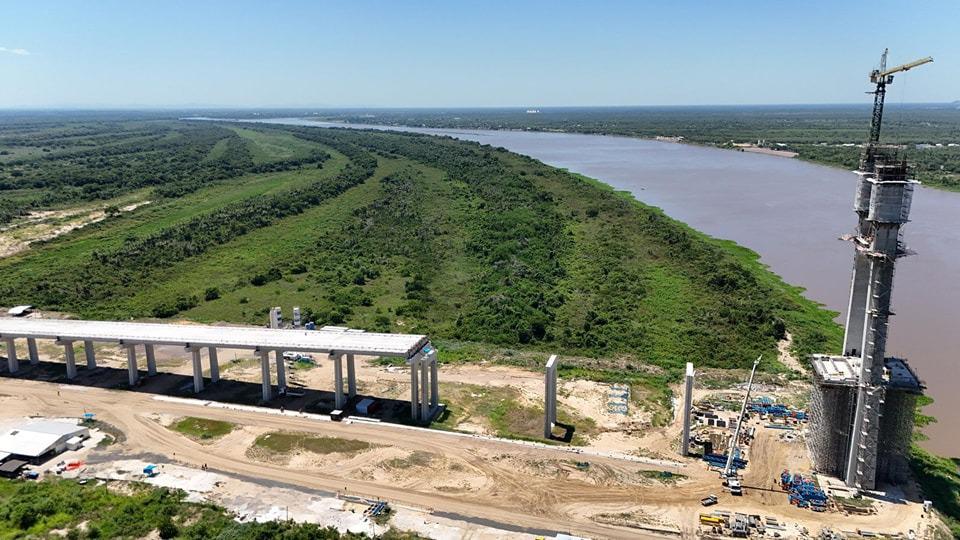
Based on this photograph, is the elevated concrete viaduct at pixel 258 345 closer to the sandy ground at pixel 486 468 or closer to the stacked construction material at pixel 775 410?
the sandy ground at pixel 486 468

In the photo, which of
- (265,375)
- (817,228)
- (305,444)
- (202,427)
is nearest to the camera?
(305,444)

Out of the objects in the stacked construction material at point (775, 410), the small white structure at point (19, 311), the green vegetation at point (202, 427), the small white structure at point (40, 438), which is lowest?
the green vegetation at point (202, 427)

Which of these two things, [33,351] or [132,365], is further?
[33,351]

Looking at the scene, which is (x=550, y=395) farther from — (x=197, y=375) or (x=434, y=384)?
(x=197, y=375)

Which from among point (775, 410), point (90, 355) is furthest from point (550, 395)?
point (90, 355)

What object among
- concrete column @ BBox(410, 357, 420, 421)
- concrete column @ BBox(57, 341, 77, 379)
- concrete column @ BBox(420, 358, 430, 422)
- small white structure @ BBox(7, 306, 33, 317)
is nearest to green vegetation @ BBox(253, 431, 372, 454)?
concrete column @ BBox(410, 357, 420, 421)

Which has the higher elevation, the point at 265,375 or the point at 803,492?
the point at 265,375

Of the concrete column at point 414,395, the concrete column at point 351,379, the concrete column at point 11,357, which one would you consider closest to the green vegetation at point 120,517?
the concrete column at point 414,395

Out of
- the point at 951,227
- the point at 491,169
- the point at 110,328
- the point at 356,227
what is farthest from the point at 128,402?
the point at 491,169
